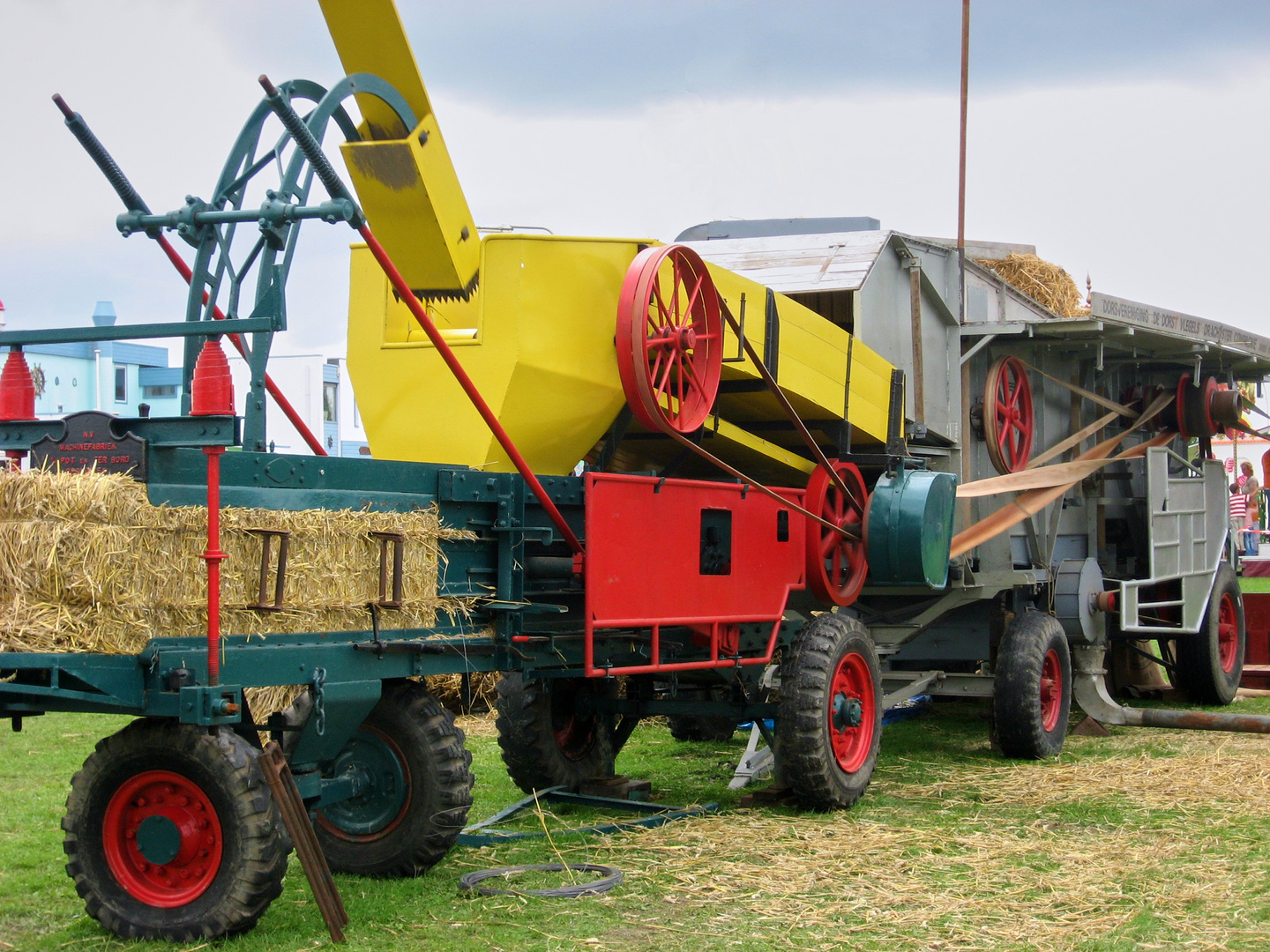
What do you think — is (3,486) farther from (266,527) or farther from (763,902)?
(763,902)

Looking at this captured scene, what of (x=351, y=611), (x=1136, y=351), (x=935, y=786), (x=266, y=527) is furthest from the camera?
(x=1136, y=351)

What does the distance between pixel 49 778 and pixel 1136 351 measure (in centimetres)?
954

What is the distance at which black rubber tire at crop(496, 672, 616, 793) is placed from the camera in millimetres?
8250

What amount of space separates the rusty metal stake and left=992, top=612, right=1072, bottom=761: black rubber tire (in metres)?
5.89

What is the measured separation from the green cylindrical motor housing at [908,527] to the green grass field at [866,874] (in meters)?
1.35

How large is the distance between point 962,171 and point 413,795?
24.4ft

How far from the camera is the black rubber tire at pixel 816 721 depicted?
25.7ft

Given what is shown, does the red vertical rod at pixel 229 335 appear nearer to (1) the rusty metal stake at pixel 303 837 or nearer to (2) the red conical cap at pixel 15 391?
(2) the red conical cap at pixel 15 391

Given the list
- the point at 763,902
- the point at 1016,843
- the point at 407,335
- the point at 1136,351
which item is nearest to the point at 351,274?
the point at 407,335

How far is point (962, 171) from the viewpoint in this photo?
11.6 metres

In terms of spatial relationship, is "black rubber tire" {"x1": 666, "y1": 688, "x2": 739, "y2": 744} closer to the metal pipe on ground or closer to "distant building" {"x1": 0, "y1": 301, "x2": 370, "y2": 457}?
the metal pipe on ground

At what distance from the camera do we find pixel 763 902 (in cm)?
596

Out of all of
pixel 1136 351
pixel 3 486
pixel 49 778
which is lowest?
pixel 49 778

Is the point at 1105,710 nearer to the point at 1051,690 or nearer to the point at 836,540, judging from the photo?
the point at 1051,690
